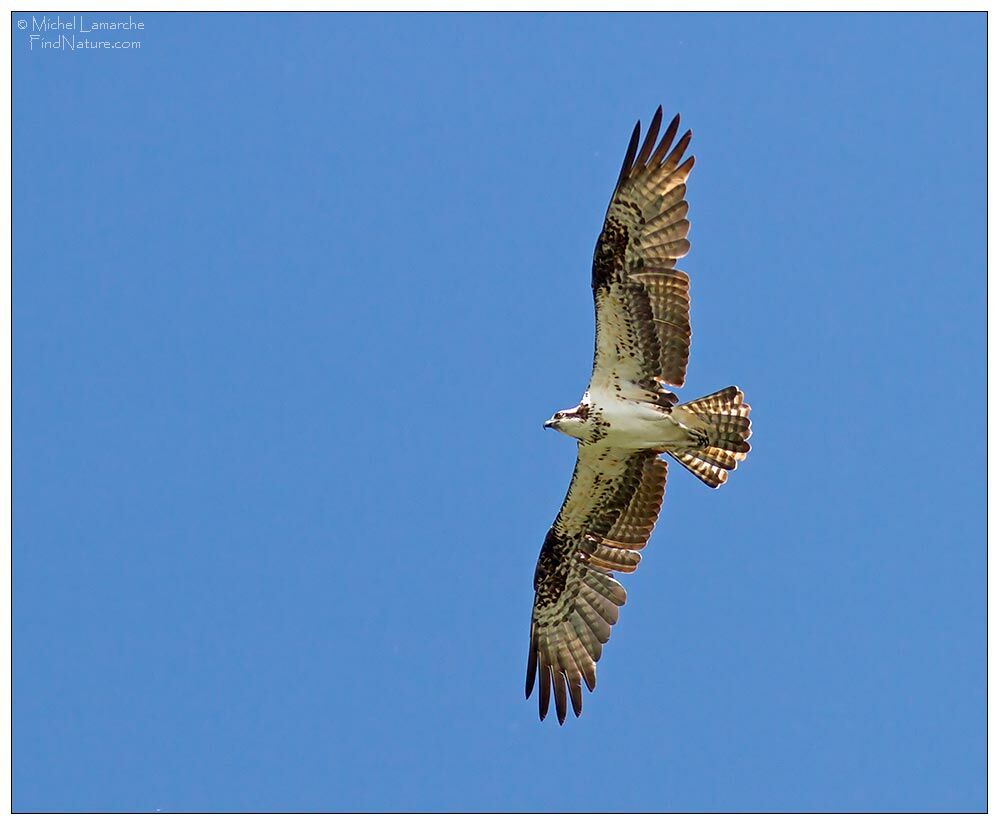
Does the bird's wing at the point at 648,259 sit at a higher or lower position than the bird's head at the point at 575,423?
higher

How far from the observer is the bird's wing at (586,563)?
45.8ft

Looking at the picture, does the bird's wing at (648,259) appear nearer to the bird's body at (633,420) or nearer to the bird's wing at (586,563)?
the bird's body at (633,420)

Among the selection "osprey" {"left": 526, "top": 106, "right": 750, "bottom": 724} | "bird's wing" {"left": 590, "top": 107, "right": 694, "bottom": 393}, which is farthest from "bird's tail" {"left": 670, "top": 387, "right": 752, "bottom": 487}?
"bird's wing" {"left": 590, "top": 107, "right": 694, "bottom": 393}

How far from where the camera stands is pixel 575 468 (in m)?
13.9

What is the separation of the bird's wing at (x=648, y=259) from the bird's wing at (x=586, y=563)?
3.54ft

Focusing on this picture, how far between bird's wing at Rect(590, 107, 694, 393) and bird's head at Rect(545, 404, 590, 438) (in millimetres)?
553

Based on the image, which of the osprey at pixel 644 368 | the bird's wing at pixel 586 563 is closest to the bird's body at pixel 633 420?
the osprey at pixel 644 368

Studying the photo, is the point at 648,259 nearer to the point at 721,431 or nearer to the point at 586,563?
the point at 721,431

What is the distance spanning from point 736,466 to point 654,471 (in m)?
0.84

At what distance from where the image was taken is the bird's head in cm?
1330

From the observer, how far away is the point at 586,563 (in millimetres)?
14305
